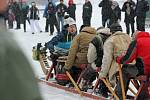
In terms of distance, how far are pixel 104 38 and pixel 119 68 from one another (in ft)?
3.92

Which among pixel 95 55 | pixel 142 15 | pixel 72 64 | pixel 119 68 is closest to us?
pixel 119 68

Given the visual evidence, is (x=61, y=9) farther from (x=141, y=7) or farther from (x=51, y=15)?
(x=141, y=7)

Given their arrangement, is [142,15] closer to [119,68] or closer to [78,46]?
[78,46]

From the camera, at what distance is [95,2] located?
111 feet

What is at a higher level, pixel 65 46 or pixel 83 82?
pixel 65 46

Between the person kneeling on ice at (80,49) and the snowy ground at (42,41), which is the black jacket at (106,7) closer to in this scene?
the snowy ground at (42,41)

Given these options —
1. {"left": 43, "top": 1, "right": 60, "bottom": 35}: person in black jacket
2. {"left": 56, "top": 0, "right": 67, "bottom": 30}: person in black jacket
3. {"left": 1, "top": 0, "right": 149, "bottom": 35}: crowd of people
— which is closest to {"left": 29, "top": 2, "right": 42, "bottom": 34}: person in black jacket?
{"left": 1, "top": 0, "right": 149, "bottom": 35}: crowd of people

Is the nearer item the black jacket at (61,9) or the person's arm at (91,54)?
the person's arm at (91,54)

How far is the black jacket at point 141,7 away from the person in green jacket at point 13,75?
1529 centimetres

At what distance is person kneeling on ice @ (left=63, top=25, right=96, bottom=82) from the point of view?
7.84 metres

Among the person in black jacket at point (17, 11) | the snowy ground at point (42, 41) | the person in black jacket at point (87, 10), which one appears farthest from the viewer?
the person in black jacket at point (17, 11)

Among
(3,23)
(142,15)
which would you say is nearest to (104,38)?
(3,23)

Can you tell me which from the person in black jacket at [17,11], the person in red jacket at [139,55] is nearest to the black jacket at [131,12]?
the person in black jacket at [17,11]

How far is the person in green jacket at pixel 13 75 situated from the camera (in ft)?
3.01
